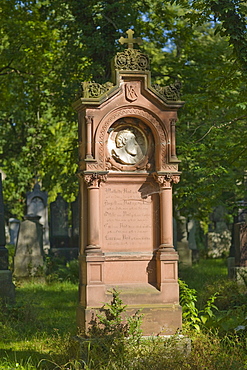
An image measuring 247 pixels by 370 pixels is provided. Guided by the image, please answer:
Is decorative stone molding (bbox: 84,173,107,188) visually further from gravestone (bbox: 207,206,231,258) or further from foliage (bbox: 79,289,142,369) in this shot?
gravestone (bbox: 207,206,231,258)

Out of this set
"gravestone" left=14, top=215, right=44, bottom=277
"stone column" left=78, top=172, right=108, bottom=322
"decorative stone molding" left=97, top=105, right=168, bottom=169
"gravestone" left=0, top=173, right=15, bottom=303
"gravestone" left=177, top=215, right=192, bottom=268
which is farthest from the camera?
"gravestone" left=177, top=215, right=192, bottom=268

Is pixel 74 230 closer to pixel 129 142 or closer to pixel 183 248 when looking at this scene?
pixel 183 248

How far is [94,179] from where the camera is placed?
8562 mm

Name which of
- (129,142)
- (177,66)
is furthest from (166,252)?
(177,66)

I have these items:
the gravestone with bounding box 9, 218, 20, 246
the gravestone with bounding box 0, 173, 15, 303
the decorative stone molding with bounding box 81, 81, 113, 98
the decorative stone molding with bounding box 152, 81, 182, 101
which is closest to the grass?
the gravestone with bounding box 0, 173, 15, 303

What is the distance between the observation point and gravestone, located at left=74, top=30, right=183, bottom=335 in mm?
8586

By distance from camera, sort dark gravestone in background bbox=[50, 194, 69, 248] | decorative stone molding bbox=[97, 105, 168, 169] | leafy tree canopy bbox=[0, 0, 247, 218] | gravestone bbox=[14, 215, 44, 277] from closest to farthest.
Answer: decorative stone molding bbox=[97, 105, 168, 169], leafy tree canopy bbox=[0, 0, 247, 218], gravestone bbox=[14, 215, 44, 277], dark gravestone in background bbox=[50, 194, 69, 248]

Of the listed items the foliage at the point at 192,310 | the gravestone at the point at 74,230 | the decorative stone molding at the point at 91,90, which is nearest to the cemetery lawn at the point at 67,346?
the foliage at the point at 192,310

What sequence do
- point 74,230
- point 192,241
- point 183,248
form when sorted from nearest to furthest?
point 183,248
point 74,230
point 192,241

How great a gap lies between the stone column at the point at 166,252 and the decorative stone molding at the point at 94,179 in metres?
0.78

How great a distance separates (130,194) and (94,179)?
0.62m

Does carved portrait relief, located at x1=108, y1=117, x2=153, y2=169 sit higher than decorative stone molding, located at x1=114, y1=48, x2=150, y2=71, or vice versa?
decorative stone molding, located at x1=114, y1=48, x2=150, y2=71

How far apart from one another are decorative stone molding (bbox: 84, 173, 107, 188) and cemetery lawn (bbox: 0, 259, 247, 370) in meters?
2.02

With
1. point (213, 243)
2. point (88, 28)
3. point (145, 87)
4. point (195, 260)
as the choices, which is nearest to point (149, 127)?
point (145, 87)
